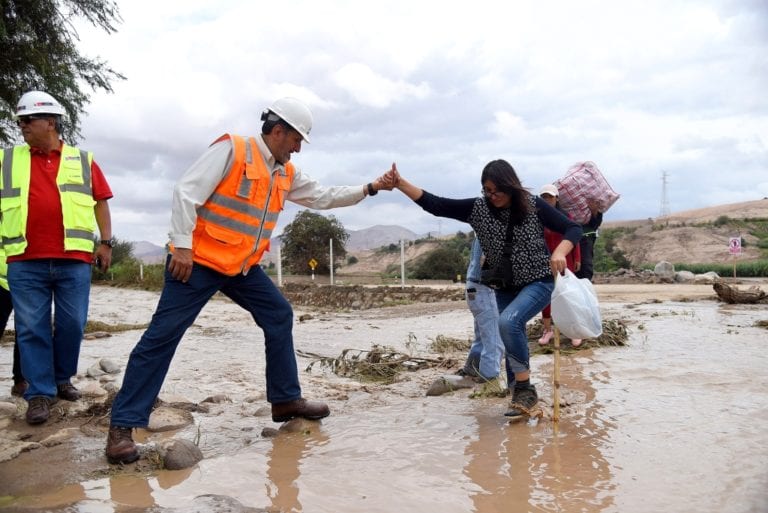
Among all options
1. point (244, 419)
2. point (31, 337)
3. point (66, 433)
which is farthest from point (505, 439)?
point (31, 337)

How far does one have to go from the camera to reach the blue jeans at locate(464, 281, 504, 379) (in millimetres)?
5367

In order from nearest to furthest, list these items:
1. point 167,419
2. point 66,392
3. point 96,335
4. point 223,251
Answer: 1. point 223,251
2. point 167,419
3. point 66,392
4. point 96,335

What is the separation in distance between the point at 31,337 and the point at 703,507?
3937 millimetres

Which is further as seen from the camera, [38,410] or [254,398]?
[254,398]

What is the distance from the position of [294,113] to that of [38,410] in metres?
2.44

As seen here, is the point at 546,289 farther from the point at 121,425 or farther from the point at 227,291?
the point at 121,425

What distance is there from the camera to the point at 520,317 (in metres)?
4.23

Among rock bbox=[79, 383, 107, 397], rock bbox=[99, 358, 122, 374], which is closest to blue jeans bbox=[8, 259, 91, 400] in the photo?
rock bbox=[79, 383, 107, 397]

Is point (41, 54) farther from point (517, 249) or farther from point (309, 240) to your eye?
point (309, 240)

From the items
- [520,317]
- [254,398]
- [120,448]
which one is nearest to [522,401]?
[520,317]

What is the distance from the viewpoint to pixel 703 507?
283 cm

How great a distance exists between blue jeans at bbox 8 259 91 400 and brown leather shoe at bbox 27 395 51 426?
3cm

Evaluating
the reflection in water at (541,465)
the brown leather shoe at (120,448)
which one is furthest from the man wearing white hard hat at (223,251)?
the reflection in water at (541,465)

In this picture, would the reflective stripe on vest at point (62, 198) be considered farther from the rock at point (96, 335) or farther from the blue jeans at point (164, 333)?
the rock at point (96, 335)
